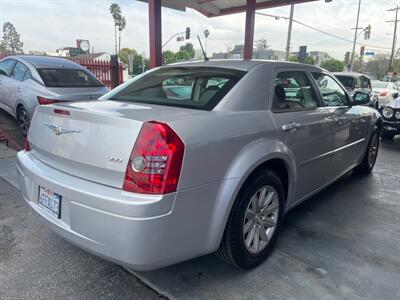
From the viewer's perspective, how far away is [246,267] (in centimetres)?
246

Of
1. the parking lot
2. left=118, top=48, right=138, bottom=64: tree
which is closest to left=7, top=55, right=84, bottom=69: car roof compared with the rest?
the parking lot

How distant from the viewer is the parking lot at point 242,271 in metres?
2.25

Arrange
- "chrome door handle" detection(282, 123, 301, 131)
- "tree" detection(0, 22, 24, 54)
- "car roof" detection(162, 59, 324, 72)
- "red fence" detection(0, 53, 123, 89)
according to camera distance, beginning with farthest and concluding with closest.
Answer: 1. "tree" detection(0, 22, 24, 54)
2. "red fence" detection(0, 53, 123, 89)
3. "car roof" detection(162, 59, 324, 72)
4. "chrome door handle" detection(282, 123, 301, 131)

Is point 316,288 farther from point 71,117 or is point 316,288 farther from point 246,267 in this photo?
point 71,117

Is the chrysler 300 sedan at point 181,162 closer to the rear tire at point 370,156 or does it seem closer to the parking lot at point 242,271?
the parking lot at point 242,271

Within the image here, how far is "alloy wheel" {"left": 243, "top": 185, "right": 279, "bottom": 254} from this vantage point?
2.45 m

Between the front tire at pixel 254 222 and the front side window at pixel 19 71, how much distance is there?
17.4 ft

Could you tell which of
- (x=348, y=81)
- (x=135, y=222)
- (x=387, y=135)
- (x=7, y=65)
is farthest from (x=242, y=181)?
(x=348, y=81)

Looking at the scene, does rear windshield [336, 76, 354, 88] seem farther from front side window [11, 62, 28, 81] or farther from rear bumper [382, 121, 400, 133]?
front side window [11, 62, 28, 81]

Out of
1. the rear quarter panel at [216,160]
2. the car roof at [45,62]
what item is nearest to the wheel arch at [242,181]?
the rear quarter panel at [216,160]

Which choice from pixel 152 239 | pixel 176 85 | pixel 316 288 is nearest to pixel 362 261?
pixel 316 288

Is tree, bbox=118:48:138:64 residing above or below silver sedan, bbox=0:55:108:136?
above

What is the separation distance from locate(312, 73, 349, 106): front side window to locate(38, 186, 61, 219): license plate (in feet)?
8.94

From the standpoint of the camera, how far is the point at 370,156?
16.7ft
